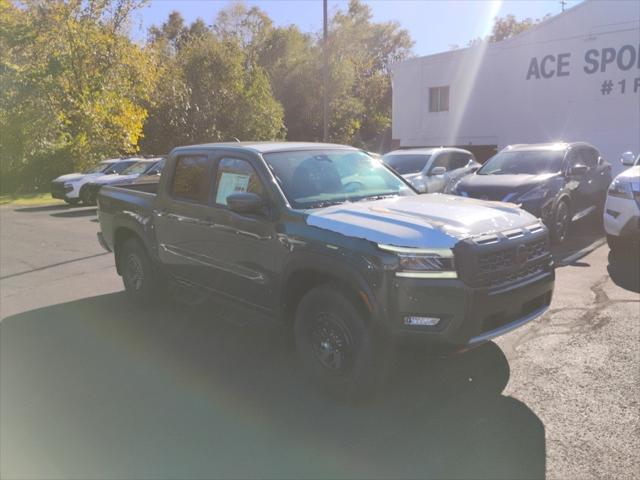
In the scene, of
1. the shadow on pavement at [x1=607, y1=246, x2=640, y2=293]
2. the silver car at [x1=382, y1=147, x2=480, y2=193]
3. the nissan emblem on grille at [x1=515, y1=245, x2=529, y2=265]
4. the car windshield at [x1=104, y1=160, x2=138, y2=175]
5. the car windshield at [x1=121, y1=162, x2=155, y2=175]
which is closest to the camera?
the nissan emblem on grille at [x1=515, y1=245, x2=529, y2=265]

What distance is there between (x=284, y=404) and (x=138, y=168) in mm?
14820

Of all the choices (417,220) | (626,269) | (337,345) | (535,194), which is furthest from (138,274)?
(626,269)

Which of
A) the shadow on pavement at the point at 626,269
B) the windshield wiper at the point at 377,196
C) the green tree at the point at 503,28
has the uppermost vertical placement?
the green tree at the point at 503,28

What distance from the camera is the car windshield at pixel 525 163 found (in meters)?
9.26

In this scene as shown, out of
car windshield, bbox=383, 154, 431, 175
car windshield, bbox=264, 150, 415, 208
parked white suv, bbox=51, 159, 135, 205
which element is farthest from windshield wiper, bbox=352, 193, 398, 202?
parked white suv, bbox=51, 159, 135, 205

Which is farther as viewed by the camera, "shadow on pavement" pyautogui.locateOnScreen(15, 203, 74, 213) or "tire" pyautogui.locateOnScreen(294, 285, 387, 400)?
"shadow on pavement" pyautogui.locateOnScreen(15, 203, 74, 213)

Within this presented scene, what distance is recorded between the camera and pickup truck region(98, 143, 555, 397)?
335 cm

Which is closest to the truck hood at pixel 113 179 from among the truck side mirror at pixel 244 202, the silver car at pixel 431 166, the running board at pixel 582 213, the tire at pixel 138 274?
the silver car at pixel 431 166

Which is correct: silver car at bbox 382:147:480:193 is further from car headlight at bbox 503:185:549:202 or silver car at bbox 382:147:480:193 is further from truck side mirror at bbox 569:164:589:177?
car headlight at bbox 503:185:549:202

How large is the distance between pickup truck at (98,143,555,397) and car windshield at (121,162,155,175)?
1225cm

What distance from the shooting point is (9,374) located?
440 centimetres

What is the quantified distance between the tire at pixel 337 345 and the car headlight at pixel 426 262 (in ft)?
1.55

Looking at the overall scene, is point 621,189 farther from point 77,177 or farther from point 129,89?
point 129,89

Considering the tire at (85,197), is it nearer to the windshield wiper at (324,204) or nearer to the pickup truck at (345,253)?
the pickup truck at (345,253)
